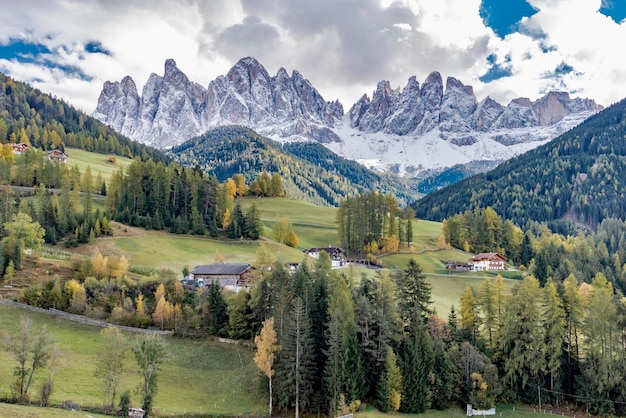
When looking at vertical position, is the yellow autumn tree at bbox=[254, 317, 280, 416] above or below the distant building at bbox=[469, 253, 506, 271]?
below

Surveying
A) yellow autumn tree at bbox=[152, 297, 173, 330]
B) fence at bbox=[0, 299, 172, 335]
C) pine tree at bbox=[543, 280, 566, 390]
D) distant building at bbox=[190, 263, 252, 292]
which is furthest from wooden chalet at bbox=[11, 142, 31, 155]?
pine tree at bbox=[543, 280, 566, 390]

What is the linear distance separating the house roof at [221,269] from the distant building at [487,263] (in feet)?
209

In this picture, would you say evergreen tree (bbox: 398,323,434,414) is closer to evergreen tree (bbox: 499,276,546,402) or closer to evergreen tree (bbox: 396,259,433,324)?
evergreen tree (bbox: 396,259,433,324)

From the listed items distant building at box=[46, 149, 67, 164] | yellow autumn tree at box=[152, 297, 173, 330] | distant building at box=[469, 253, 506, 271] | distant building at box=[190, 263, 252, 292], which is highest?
distant building at box=[46, 149, 67, 164]

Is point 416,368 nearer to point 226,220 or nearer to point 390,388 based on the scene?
point 390,388

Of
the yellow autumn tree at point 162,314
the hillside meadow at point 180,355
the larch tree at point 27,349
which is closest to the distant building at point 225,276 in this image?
the hillside meadow at point 180,355

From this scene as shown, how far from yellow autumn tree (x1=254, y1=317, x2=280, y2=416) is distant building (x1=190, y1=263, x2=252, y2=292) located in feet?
102

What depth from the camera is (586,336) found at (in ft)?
209

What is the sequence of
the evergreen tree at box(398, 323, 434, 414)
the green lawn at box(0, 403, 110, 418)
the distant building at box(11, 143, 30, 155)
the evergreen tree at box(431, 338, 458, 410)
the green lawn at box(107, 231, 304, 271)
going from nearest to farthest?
1. the green lawn at box(0, 403, 110, 418)
2. the evergreen tree at box(398, 323, 434, 414)
3. the evergreen tree at box(431, 338, 458, 410)
4. the green lawn at box(107, 231, 304, 271)
5. the distant building at box(11, 143, 30, 155)

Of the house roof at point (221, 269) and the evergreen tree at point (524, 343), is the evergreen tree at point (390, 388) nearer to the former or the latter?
the evergreen tree at point (524, 343)

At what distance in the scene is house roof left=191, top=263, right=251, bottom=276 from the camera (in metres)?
89.5

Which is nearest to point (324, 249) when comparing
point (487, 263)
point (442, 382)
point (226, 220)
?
point (226, 220)

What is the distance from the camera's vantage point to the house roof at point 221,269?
89500mm

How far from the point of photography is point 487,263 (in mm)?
127375
